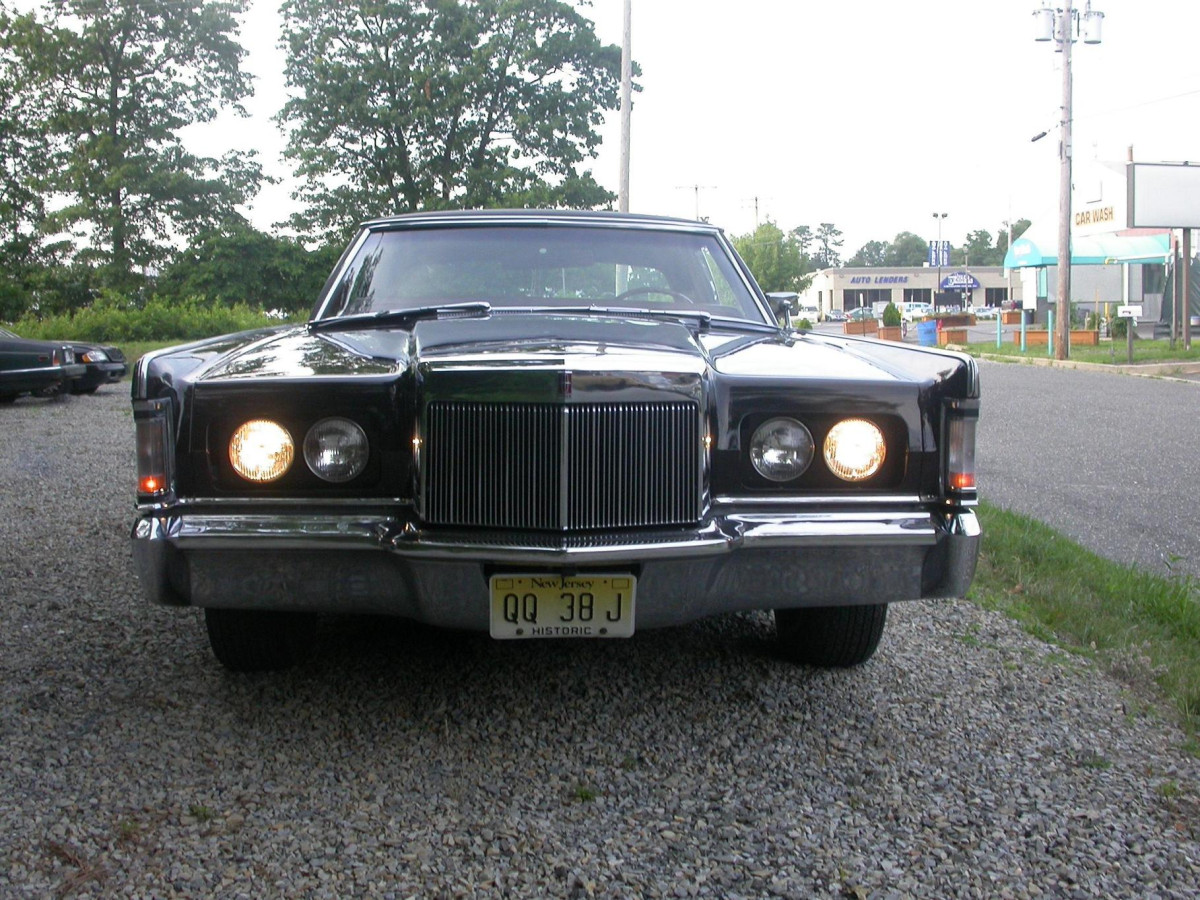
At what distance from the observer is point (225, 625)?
3238 mm

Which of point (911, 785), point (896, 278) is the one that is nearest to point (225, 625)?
point (911, 785)

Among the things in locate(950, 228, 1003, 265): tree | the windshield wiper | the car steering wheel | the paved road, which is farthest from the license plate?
locate(950, 228, 1003, 265): tree

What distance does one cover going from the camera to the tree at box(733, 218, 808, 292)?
234ft

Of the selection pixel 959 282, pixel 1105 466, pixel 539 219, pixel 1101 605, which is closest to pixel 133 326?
pixel 1105 466

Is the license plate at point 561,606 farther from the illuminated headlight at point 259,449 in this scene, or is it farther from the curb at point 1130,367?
the curb at point 1130,367

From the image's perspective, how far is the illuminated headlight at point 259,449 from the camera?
9.36 feet

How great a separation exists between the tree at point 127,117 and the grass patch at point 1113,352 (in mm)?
25267

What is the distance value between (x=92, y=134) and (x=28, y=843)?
3866 cm

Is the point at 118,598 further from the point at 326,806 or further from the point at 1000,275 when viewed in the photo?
the point at 1000,275

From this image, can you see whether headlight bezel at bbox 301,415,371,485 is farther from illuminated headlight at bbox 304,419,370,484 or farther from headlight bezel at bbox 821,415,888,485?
headlight bezel at bbox 821,415,888,485

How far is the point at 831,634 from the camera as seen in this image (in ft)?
11.5

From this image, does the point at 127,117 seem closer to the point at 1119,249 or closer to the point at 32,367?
the point at 32,367

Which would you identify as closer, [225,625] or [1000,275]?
[225,625]

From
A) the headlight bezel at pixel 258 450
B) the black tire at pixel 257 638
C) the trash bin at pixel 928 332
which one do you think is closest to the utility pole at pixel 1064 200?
the trash bin at pixel 928 332
